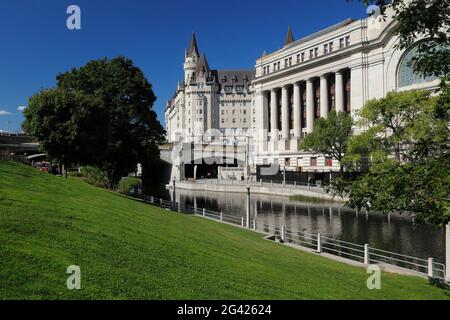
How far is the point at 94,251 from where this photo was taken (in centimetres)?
954

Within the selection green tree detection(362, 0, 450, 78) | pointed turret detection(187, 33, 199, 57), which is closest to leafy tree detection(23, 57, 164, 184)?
green tree detection(362, 0, 450, 78)

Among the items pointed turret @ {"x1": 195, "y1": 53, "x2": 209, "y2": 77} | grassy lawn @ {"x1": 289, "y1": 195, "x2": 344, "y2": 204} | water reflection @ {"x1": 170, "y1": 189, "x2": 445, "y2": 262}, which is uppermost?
pointed turret @ {"x1": 195, "y1": 53, "x2": 209, "y2": 77}

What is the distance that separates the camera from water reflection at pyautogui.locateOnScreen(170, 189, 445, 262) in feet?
86.3

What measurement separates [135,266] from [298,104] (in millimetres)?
77194

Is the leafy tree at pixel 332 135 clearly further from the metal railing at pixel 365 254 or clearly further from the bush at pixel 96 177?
the bush at pixel 96 177

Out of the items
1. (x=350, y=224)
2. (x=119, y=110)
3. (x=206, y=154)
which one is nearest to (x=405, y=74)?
(x=350, y=224)

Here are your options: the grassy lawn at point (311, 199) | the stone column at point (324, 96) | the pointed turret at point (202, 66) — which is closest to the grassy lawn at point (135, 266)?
the grassy lawn at point (311, 199)

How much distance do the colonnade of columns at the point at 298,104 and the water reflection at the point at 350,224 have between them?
1104 inches

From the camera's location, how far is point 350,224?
116ft

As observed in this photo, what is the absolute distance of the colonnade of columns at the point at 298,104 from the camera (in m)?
72.9

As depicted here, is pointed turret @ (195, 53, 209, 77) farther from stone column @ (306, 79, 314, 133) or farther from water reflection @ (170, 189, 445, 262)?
water reflection @ (170, 189, 445, 262)

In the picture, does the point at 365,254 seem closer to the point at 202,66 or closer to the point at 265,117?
the point at 265,117
